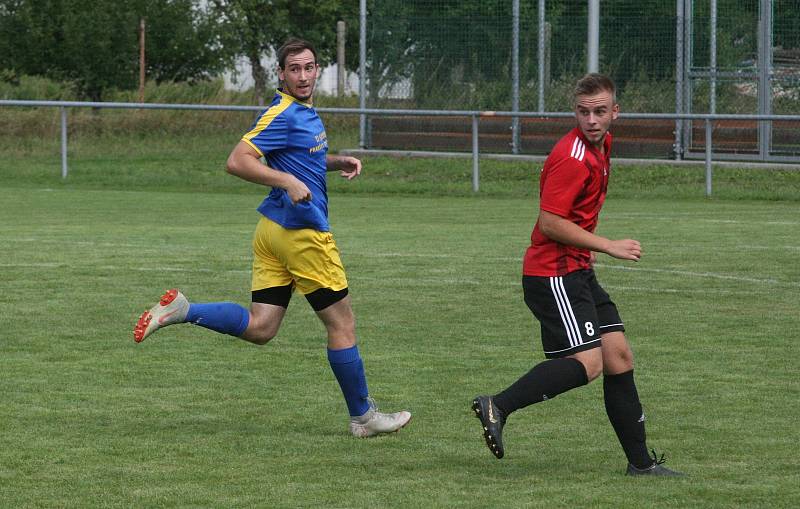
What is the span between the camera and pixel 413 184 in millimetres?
24219

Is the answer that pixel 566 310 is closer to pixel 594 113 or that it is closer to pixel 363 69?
pixel 594 113

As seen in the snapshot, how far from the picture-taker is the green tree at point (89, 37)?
34.7 meters

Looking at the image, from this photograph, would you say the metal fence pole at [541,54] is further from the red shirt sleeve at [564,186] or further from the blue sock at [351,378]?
the red shirt sleeve at [564,186]

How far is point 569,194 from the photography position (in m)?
5.99

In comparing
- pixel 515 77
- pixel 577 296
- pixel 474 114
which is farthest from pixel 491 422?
pixel 515 77

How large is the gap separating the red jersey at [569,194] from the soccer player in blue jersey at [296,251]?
1.21 m

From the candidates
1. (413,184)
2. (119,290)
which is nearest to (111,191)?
(413,184)

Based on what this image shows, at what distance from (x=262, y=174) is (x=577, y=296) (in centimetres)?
156

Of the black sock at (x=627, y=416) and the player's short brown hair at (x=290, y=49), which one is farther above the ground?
the player's short brown hair at (x=290, y=49)

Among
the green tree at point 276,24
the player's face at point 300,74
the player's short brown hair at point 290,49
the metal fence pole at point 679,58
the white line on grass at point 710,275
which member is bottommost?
the white line on grass at point 710,275

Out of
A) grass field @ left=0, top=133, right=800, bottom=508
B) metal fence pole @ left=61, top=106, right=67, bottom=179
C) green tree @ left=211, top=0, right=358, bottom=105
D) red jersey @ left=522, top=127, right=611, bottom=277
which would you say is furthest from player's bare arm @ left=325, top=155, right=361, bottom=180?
green tree @ left=211, top=0, right=358, bottom=105

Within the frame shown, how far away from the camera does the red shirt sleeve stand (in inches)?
235

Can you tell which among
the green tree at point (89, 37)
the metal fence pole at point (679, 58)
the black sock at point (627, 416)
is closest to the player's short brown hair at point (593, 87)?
the black sock at point (627, 416)

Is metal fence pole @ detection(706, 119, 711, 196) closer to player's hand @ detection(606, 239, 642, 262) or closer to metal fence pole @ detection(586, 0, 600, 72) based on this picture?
metal fence pole @ detection(586, 0, 600, 72)
